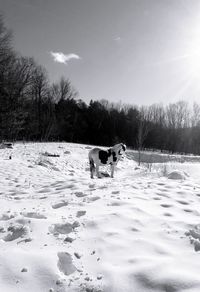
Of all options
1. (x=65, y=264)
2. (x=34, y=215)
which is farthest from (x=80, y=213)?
(x=65, y=264)

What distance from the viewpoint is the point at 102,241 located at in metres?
4.44

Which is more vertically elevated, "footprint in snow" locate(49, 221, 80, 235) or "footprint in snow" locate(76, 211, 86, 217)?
"footprint in snow" locate(76, 211, 86, 217)

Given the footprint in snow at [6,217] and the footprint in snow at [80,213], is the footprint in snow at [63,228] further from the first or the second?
the footprint in snow at [6,217]

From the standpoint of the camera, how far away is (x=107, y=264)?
12.3 feet

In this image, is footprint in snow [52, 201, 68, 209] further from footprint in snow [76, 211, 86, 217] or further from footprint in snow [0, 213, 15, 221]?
footprint in snow [0, 213, 15, 221]

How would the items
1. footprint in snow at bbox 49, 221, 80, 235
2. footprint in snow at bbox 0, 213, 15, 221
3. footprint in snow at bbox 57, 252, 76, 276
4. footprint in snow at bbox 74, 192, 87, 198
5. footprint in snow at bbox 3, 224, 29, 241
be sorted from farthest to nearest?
footprint in snow at bbox 74, 192, 87, 198
footprint in snow at bbox 0, 213, 15, 221
footprint in snow at bbox 49, 221, 80, 235
footprint in snow at bbox 3, 224, 29, 241
footprint in snow at bbox 57, 252, 76, 276

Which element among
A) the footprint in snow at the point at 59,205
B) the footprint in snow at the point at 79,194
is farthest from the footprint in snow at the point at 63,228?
the footprint in snow at the point at 79,194

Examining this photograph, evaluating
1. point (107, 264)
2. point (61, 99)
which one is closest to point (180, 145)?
point (61, 99)

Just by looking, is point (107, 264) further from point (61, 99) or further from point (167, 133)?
point (167, 133)

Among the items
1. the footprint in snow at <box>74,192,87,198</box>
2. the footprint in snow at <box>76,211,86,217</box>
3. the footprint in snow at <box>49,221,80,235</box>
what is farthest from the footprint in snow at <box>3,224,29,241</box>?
the footprint in snow at <box>74,192,87,198</box>

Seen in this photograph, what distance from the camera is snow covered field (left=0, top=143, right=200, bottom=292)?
337 cm

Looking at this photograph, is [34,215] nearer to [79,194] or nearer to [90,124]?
[79,194]

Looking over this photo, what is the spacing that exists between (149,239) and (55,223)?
175 cm

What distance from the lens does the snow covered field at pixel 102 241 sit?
3371 millimetres
